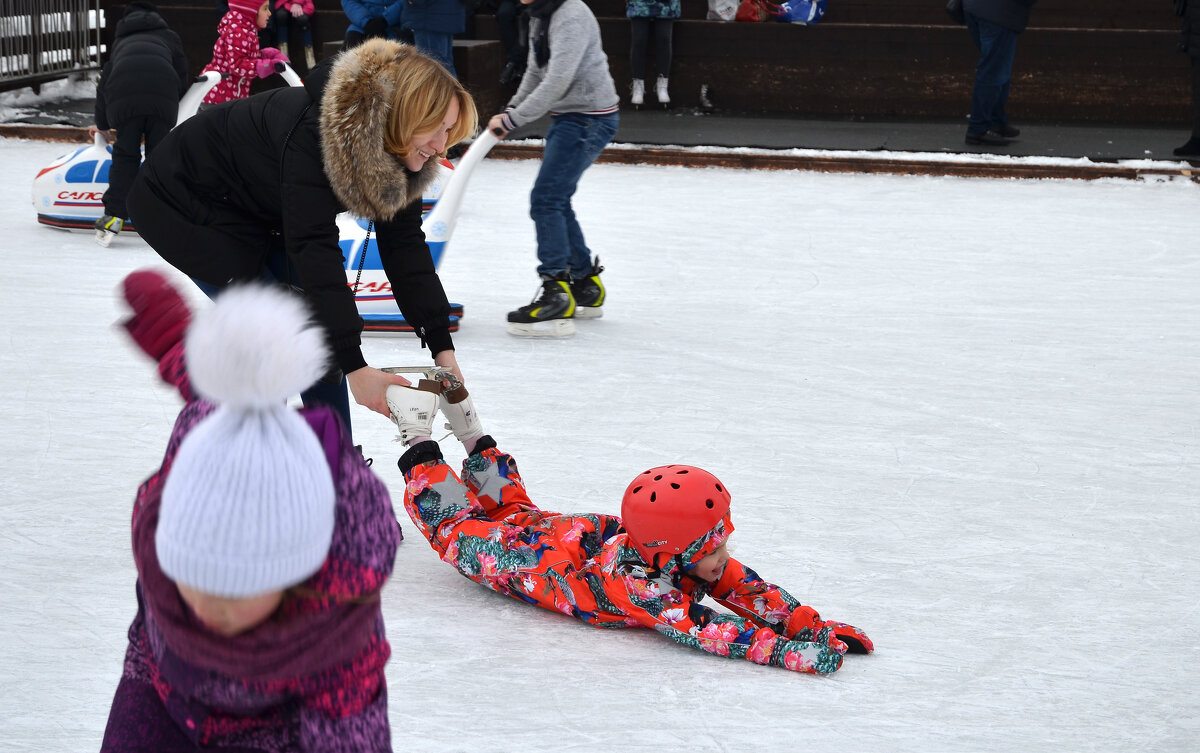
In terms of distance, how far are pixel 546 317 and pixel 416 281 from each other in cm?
186

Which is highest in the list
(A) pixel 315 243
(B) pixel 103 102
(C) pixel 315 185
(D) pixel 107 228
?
(C) pixel 315 185

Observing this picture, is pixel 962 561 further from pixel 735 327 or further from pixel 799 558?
pixel 735 327

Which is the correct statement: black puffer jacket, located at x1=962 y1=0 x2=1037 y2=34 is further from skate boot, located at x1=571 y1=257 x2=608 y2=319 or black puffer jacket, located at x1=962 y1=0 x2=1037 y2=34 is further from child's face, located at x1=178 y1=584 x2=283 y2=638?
child's face, located at x1=178 y1=584 x2=283 y2=638

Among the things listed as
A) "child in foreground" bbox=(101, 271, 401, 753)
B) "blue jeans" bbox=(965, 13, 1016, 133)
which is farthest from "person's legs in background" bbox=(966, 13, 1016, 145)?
"child in foreground" bbox=(101, 271, 401, 753)

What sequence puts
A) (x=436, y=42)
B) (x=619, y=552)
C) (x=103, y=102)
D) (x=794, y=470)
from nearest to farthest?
(x=619, y=552), (x=794, y=470), (x=103, y=102), (x=436, y=42)

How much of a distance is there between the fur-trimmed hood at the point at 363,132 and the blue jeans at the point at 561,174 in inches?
83.4

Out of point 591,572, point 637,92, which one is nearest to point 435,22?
point 637,92

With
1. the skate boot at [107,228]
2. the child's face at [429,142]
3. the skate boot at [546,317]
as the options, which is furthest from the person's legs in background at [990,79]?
the child's face at [429,142]

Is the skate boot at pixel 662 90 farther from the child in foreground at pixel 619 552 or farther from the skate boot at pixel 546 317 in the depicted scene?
the child in foreground at pixel 619 552

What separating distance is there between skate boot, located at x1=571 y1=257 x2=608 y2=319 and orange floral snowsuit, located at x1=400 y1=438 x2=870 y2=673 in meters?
2.19

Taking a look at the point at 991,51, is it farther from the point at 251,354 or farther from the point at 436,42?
the point at 251,354

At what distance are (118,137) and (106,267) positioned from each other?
68 centimetres

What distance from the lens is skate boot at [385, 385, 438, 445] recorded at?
7.79 feet

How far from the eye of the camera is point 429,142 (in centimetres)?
232
